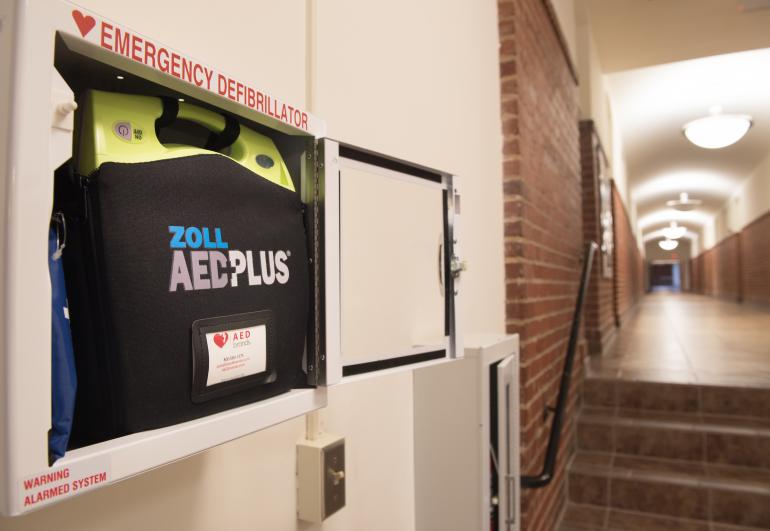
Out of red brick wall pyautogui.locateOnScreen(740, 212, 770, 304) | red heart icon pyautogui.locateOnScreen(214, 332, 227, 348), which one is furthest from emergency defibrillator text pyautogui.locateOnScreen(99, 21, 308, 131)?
red brick wall pyautogui.locateOnScreen(740, 212, 770, 304)

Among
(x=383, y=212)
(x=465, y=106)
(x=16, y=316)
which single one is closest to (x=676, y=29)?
(x=465, y=106)

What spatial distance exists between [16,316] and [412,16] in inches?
52.6

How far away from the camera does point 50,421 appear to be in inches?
16.4

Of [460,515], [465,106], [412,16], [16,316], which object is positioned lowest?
[460,515]

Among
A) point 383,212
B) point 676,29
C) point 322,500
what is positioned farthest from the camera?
point 676,29

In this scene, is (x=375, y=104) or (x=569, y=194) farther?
(x=569, y=194)

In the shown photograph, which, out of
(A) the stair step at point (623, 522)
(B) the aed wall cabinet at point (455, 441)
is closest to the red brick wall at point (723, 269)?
(A) the stair step at point (623, 522)

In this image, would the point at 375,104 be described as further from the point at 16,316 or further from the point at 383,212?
the point at 16,316

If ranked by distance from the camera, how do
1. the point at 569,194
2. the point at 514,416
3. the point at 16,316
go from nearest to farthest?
1. the point at 16,316
2. the point at 514,416
3. the point at 569,194

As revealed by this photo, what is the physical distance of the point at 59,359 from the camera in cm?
44

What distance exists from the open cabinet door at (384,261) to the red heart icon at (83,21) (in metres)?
0.34

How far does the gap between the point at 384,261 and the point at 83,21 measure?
87cm

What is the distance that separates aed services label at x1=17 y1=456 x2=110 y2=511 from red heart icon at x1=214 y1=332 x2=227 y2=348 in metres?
0.15

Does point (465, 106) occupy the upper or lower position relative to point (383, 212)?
upper
